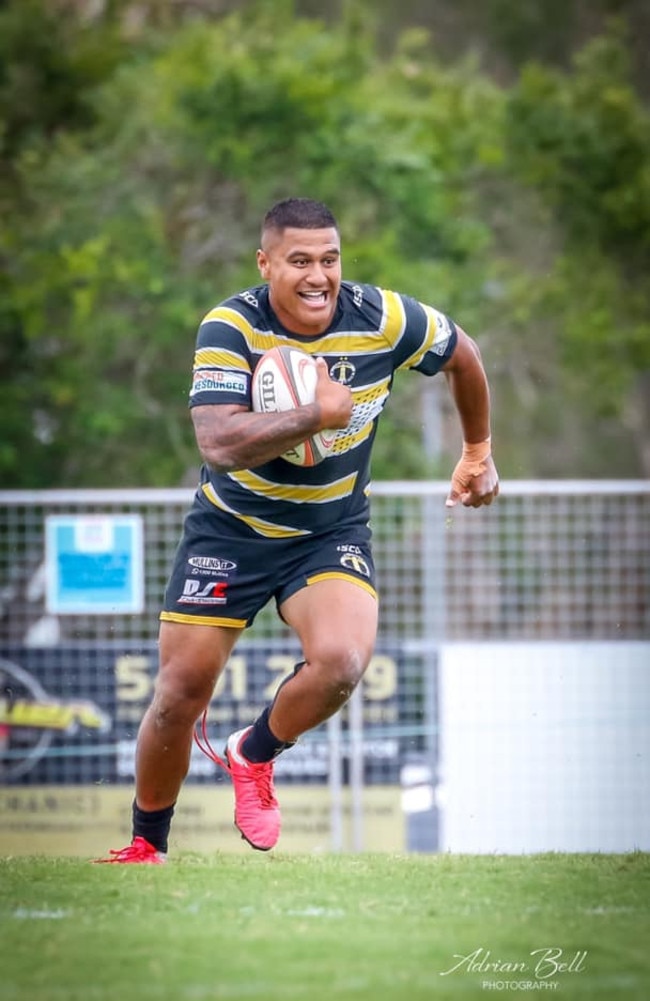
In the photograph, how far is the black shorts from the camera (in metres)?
7.01

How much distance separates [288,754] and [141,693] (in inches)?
44.3

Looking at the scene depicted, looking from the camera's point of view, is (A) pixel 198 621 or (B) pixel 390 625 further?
(B) pixel 390 625

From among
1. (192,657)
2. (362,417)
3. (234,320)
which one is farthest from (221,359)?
(192,657)

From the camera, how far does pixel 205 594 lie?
23.0 ft

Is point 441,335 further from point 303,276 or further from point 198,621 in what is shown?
point 198,621

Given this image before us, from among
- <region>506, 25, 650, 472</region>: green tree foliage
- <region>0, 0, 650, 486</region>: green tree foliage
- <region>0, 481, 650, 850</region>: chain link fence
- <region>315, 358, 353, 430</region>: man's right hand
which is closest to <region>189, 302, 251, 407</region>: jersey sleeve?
<region>315, 358, 353, 430</region>: man's right hand

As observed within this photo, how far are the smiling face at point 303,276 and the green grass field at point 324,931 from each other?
7.54 ft

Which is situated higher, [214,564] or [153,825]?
[214,564]

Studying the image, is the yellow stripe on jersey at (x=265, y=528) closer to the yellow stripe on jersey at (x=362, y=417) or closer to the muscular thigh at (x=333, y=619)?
the muscular thigh at (x=333, y=619)

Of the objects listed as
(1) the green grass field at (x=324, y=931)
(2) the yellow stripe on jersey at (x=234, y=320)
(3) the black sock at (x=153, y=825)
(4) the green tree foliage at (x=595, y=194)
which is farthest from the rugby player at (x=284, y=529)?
(4) the green tree foliage at (x=595, y=194)

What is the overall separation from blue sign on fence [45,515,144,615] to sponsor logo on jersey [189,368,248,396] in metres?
4.90

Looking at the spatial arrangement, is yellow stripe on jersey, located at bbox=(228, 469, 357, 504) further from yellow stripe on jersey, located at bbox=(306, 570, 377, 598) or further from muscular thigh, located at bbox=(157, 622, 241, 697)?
muscular thigh, located at bbox=(157, 622, 241, 697)

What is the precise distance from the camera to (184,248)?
20.2 metres

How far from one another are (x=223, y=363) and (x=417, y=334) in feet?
3.10
